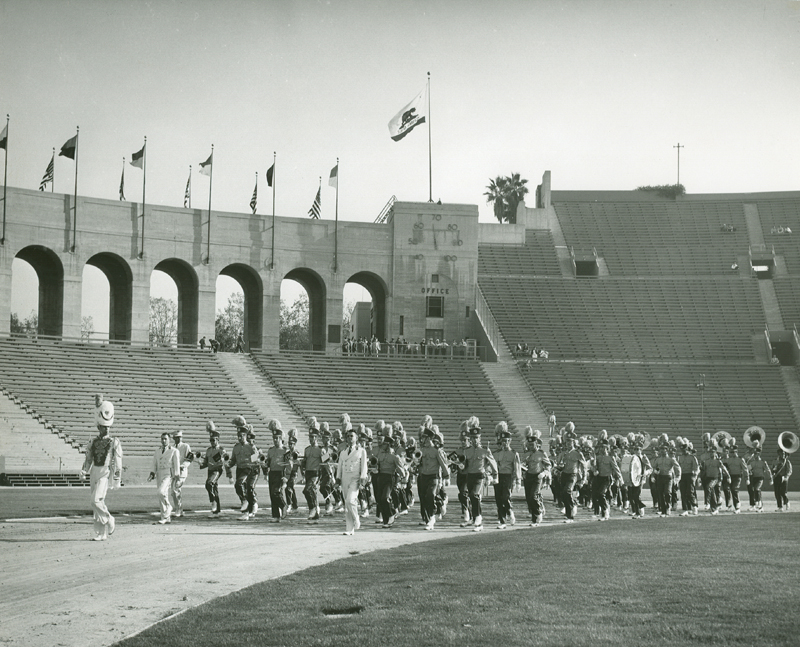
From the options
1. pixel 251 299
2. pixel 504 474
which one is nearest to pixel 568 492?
pixel 504 474

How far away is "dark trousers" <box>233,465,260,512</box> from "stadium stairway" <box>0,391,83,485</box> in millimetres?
13671

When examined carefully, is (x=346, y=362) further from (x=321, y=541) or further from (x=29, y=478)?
(x=321, y=541)

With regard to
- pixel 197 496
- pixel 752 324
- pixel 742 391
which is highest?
pixel 752 324

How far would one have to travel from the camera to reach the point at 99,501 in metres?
18.0

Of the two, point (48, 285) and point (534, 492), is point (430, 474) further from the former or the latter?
point (48, 285)

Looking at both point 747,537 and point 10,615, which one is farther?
point 747,537

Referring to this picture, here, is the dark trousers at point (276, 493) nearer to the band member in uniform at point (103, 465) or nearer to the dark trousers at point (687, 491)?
the band member in uniform at point (103, 465)

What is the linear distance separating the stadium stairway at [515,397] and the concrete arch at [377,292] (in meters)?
7.06

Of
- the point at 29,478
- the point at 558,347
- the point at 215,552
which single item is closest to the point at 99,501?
the point at 215,552

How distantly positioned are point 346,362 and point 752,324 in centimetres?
2179

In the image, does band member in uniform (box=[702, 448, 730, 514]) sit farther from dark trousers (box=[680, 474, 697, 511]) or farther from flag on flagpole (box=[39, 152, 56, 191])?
flag on flagpole (box=[39, 152, 56, 191])

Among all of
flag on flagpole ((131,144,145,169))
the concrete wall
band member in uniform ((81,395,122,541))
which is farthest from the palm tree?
band member in uniform ((81,395,122,541))

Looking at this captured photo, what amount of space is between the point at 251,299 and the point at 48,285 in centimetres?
1024

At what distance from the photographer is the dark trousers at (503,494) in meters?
23.1
